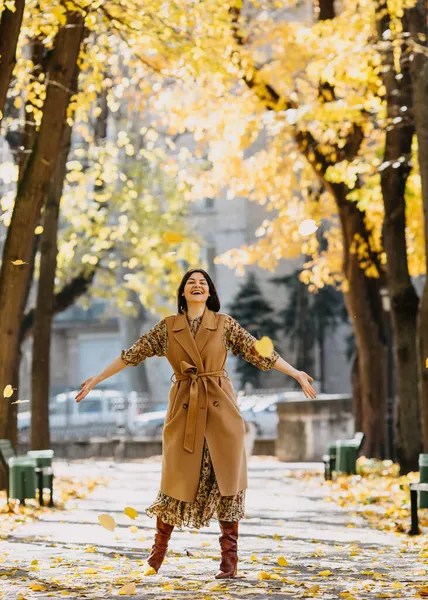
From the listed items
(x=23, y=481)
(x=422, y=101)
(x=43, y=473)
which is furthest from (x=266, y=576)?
(x=422, y=101)

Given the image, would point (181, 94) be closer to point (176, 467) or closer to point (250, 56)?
point (250, 56)

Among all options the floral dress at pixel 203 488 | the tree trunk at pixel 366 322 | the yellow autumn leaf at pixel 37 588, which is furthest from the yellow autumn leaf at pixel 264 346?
the tree trunk at pixel 366 322

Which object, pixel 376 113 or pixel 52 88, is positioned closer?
pixel 52 88

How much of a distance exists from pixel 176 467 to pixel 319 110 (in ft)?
36.2

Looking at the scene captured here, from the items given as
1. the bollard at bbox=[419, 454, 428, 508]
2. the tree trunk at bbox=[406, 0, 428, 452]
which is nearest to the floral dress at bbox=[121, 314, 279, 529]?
the bollard at bbox=[419, 454, 428, 508]

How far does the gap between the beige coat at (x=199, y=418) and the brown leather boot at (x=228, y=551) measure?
23 cm

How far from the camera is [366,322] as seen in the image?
21734 millimetres

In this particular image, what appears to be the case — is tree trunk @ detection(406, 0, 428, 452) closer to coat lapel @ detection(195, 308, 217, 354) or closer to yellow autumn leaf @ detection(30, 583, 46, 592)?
coat lapel @ detection(195, 308, 217, 354)

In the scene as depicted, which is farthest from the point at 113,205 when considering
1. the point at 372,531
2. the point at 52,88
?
the point at 372,531

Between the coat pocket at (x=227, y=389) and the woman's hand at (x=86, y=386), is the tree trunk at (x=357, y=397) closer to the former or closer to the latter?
the coat pocket at (x=227, y=389)

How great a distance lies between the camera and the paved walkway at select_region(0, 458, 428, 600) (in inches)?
312

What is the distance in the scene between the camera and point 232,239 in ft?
184

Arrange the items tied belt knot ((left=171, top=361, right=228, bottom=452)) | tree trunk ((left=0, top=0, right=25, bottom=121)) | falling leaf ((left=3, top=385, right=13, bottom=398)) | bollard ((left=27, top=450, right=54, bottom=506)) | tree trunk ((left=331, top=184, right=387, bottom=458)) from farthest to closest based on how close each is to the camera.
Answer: tree trunk ((left=331, top=184, right=387, bottom=458)), bollard ((left=27, top=450, right=54, bottom=506)), tree trunk ((left=0, top=0, right=25, bottom=121)), falling leaf ((left=3, top=385, right=13, bottom=398)), tied belt knot ((left=171, top=361, right=228, bottom=452))

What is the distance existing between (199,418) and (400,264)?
9660mm
